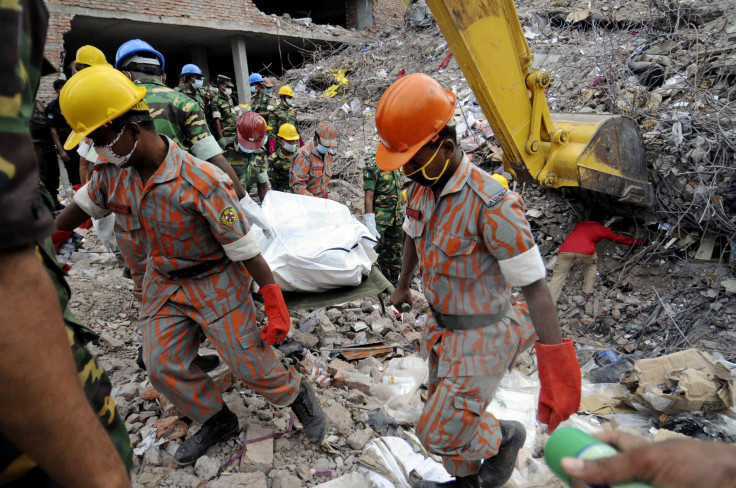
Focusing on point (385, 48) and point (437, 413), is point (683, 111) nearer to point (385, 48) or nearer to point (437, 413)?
point (437, 413)

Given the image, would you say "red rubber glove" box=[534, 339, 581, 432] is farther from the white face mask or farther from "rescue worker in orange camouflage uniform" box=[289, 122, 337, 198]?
"rescue worker in orange camouflage uniform" box=[289, 122, 337, 198]

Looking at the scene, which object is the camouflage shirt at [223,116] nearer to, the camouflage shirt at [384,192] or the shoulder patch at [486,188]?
the camouflage shirt at [384,192]

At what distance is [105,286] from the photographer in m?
5.05

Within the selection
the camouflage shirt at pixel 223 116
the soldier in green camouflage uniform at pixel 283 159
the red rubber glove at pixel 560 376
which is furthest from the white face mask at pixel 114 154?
the camouflage shirt at pixel 223 116

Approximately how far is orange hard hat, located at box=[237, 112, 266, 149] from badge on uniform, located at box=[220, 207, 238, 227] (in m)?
3.99

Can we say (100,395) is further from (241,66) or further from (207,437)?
(241,66)

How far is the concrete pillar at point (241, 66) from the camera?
1443 cm

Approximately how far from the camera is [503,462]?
95.0 inches

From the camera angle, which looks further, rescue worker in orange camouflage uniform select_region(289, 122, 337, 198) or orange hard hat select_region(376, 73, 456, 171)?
rescue worker in orange camouflage uniform select_region(289, 122, 337, 198)

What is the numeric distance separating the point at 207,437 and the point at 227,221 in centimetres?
127

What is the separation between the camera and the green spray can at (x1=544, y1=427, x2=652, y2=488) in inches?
32.4

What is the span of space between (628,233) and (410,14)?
13.7 m

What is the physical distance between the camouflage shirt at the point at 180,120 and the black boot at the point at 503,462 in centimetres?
281

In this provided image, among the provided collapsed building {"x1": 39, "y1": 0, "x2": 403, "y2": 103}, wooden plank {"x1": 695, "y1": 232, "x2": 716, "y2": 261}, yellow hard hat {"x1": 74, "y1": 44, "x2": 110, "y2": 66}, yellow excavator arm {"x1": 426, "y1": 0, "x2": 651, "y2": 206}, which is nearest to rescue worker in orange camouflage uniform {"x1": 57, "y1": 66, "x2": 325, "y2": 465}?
yellow hard hat {"x1": 74, "y1": 44, "x2": 110, "y2": 66}
